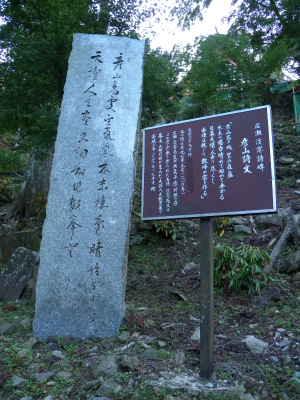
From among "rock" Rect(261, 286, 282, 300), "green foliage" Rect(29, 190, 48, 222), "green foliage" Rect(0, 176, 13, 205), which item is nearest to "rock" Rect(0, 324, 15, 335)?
"rock" Rect(261, 286, 282, 300)

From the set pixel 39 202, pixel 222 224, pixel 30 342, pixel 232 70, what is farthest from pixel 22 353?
pixel 232 70

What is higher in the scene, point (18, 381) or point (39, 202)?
point (39, 202)

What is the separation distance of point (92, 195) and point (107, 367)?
179cm

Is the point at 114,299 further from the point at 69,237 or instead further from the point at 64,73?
the point at 64,73

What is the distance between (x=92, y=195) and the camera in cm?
429

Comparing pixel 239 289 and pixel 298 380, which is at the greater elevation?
pixel 239 289

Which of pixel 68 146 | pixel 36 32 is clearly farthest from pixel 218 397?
pixel 36 32

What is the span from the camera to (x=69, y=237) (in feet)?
13.8

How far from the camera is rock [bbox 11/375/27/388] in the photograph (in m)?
3.18

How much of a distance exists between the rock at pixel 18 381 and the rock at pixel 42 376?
0.10m

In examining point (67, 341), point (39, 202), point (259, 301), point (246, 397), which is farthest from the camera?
point (39, 202)

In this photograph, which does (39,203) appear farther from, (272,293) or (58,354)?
(272,293)

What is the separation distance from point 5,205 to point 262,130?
27.4 feet

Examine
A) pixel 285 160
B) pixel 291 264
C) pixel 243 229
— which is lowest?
pixel 291 264
